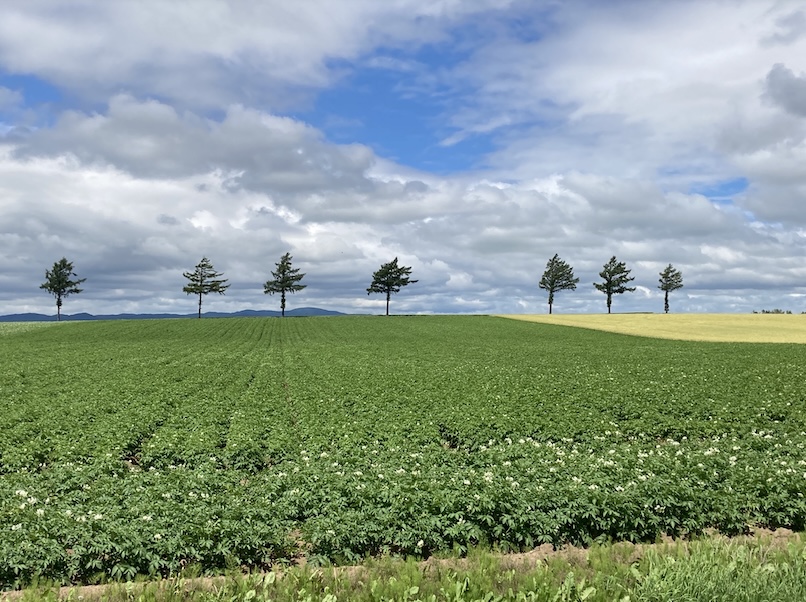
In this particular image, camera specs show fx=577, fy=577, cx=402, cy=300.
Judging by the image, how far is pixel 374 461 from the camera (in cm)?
1366

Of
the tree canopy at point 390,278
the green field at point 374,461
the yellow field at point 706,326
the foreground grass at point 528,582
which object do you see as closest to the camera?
the foreground grass at point 528,582

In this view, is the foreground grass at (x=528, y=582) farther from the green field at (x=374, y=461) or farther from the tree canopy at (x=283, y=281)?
the tree canopy at (x=283, y=281)

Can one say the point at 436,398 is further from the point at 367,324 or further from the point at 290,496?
the point at 367,324

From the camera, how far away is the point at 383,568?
8078mm

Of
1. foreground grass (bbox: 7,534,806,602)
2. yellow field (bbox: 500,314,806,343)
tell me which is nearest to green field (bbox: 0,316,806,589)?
foreground grass (bbox: 7,534,806,602)

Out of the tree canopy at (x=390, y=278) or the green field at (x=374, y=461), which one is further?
the tree canopy at (x=390, y=278)

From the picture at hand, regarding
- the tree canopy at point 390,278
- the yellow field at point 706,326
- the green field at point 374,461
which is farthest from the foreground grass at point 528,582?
the tree canopy at point 390,278

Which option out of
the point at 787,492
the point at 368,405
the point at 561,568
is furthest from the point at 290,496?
the point at 368,405

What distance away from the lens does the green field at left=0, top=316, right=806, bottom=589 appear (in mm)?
9086

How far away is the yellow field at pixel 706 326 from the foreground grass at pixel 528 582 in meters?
68.0

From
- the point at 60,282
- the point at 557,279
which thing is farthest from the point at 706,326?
the point at 60,282

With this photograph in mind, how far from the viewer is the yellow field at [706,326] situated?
236 ft

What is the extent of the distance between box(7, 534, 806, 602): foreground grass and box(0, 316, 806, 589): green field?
82cm

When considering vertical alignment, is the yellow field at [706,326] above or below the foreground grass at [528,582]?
above
